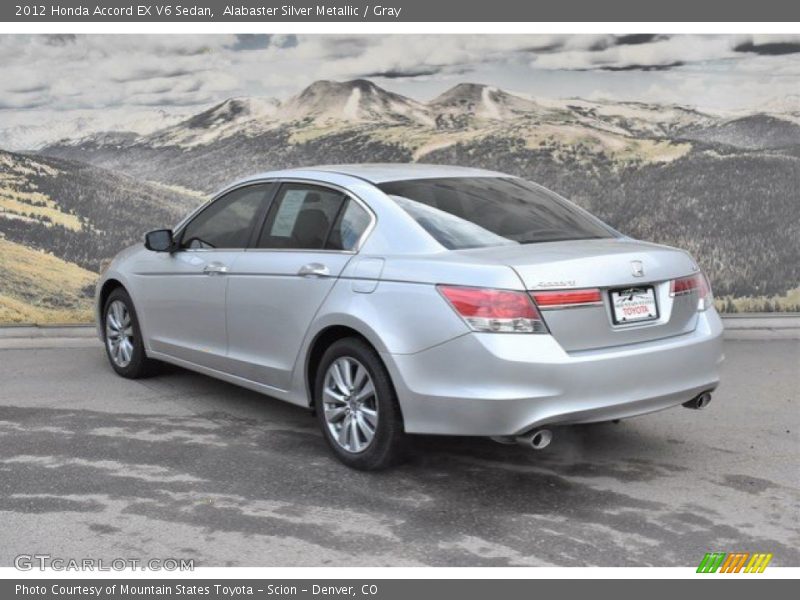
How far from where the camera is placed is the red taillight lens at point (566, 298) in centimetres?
477

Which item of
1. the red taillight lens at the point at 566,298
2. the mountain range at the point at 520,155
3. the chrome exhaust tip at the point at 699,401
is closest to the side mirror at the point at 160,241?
the red taillight lens at the point at 566,298

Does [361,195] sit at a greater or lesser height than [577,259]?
greater

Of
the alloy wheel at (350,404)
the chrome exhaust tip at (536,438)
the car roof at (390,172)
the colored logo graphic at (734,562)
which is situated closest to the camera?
the colored logo graphic at (734,562)

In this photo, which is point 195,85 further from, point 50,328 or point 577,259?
point 577,259

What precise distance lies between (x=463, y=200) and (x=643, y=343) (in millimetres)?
1275

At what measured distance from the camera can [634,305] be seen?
5.05 metres

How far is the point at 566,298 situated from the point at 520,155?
5984 mm

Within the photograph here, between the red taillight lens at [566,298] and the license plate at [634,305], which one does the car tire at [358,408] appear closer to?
the red taillight lens at [566,298]

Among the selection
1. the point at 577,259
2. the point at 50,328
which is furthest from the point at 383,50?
the point at 577,259

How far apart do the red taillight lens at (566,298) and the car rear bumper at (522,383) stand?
0.50ft

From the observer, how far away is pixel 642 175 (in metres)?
10.2

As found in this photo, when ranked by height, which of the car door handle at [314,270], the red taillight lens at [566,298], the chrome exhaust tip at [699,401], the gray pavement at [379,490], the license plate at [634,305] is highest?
the car door handle at [314,270]

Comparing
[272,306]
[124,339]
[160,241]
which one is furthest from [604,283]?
[124,339]

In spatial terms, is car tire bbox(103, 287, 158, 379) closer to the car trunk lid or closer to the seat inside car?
the seat inside car
